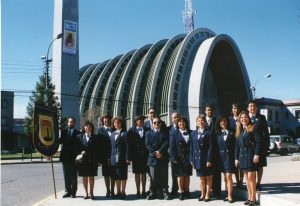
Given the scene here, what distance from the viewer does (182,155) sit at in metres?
9.78

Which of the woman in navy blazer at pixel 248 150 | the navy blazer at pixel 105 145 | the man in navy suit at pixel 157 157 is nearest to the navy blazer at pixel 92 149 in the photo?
the navy blazer at pixel 105 145

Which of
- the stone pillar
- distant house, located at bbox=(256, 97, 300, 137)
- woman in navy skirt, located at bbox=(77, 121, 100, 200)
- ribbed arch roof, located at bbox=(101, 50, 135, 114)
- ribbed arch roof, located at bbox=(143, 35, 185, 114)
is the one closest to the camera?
woman in navy skirt, located at bbox=(77, 121, 100, 200)

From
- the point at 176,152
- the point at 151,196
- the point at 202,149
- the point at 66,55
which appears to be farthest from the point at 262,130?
the point at 66,55

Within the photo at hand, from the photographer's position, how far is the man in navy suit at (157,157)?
32.6ft

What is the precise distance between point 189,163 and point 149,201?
3.94ft

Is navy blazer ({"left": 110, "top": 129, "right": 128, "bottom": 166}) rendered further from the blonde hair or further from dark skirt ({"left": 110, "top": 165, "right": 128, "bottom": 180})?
the blonde hair

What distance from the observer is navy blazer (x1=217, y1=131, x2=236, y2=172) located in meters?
9.21

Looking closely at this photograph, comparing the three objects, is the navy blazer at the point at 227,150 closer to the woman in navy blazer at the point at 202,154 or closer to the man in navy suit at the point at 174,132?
the woman in navy blazer at the point at 202,154

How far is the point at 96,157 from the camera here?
10367mm

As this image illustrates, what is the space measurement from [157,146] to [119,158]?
94 centimetres

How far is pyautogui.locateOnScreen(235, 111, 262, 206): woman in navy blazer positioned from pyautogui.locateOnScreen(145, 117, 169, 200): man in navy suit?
5.85 feet

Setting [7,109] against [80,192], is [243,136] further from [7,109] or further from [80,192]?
[7,109]

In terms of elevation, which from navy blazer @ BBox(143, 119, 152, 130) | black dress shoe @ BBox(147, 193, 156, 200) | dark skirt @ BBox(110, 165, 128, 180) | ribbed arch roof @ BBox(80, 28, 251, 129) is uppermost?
ribbed arch roof @ BBox(80, 28, 251, 129)

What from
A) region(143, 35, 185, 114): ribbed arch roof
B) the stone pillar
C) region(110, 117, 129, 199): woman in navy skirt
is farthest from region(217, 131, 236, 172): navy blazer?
region(143, 35, 185, 114): ribbed arch roof
